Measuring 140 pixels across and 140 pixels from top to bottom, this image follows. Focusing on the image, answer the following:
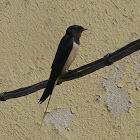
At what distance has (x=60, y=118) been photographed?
396cm

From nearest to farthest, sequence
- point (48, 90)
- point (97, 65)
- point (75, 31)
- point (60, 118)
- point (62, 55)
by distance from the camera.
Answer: point (97, 65) < point (48, 90) < point (62, 55) < point (75, 31) < point (60, 118)

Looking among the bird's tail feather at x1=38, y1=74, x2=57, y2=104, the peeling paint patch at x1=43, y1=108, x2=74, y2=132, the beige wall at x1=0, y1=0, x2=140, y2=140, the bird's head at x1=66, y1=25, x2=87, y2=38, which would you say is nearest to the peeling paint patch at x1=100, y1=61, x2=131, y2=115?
the beige wall at x1=0, y1=0, x2=140, y2=140

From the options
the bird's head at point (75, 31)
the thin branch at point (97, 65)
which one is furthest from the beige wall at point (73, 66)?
the thin branch at point (97, 65)

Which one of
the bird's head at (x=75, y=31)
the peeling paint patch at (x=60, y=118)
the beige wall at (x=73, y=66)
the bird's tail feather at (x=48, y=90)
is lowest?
the peeling paint patch at (x=60, y=118)

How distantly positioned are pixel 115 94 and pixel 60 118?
0.48 metres

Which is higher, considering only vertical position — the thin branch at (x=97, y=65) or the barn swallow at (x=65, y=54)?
the thin branch at (x=97, y=65)

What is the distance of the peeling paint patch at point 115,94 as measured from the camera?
13.0ft

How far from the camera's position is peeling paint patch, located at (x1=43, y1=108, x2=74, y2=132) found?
3.95m

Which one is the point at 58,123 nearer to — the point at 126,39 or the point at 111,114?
the point at 111,114

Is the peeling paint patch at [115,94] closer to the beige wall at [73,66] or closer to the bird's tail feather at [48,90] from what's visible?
the beige wall at [73,66]

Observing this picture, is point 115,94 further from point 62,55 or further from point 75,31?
point 62,55

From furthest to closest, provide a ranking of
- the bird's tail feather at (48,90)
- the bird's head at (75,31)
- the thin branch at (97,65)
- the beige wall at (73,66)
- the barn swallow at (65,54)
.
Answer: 1. the beige wall at (73,66)
2. the bird's head at (75,31)
3. the barn swallow at (65,54)
4. the bird's tail feather at (48,90)
5. the thin branch at (97,65)

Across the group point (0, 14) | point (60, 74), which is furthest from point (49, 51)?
point (60, 74)

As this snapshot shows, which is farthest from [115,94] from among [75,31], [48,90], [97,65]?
[97,65]
